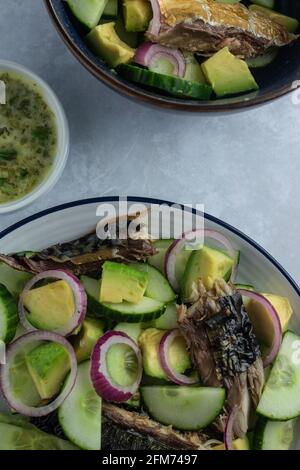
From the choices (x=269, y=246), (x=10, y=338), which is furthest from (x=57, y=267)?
(x=269, y=246)

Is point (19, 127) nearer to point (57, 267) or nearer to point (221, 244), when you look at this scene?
point (57, 267)

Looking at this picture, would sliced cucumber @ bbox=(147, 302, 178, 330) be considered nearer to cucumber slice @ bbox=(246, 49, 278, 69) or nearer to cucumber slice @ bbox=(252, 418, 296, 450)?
cucumber slice @ bbox=(252, 418, 296, 450)

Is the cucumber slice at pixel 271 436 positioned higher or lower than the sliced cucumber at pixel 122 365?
lower

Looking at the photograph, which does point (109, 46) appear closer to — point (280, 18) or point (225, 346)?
point (280, 18)

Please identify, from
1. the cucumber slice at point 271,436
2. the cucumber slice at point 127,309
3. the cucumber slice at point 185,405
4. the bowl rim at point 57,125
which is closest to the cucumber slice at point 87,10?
the bowl rim at point 57,125

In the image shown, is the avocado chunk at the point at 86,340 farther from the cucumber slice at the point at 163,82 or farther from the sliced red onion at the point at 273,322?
the cucumber slice at the point at 163,82

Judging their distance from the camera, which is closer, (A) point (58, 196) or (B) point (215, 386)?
(B) point (215, 386)
